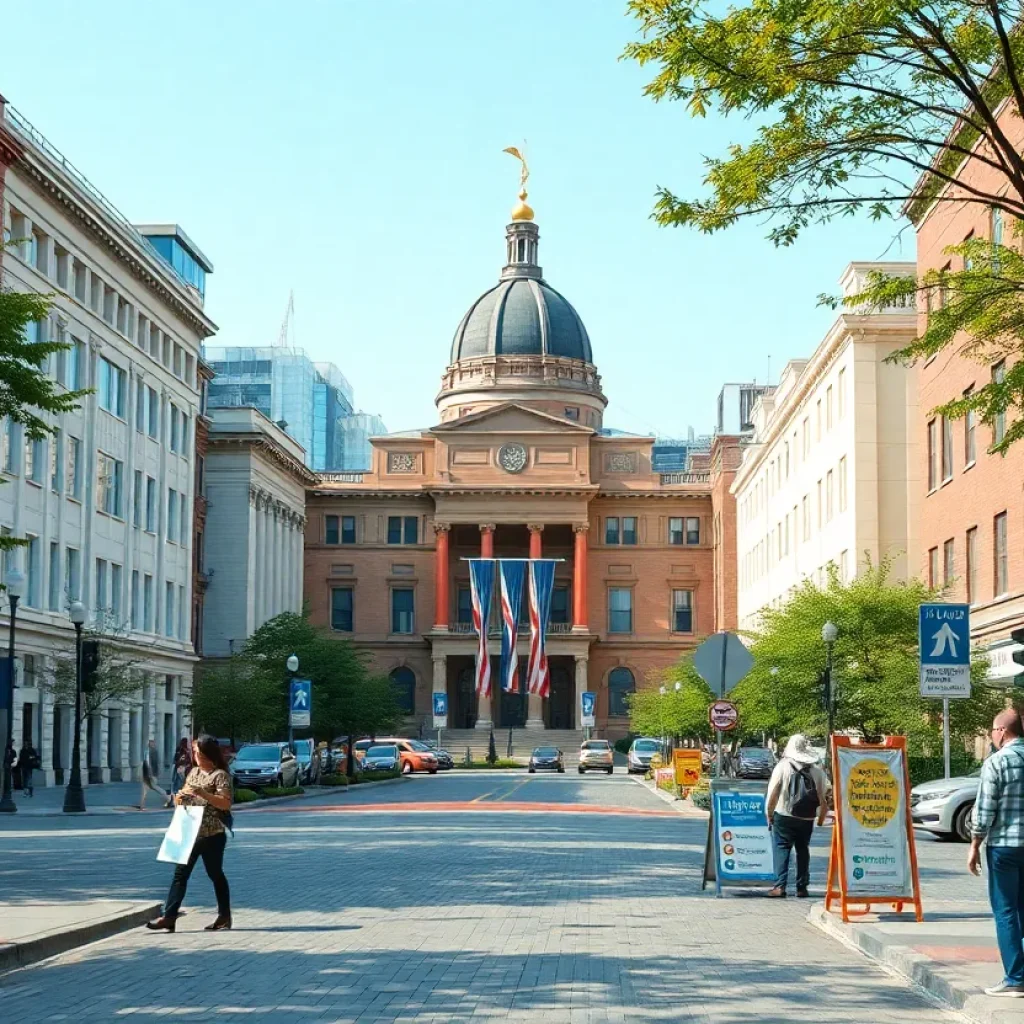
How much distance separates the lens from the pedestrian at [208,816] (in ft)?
50.4

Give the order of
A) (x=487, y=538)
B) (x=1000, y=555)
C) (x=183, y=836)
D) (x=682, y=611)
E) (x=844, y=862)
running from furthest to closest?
(x=682, y=611), (x=487, y=538), (x=1000, y=555), (x=844, y=862), (x=183, y=836)

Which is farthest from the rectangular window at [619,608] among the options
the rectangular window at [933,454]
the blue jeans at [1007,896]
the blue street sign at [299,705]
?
the blue jeans at [1007,896]

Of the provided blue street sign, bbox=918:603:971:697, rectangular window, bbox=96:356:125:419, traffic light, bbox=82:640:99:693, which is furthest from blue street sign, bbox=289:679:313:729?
blue street sign, bbox=918:603:971:697

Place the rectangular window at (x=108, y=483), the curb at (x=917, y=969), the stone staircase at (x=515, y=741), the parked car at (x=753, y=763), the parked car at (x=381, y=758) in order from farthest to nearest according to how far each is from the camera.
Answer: the stone staircase at (x=515, y=741), the parked car at (x=381, y=758), the rectangular window at (x=108, y=483), the parked car at (x=753, y=763), the curb at (x=917, y=969)

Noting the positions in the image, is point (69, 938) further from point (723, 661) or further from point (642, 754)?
point (642, 754)

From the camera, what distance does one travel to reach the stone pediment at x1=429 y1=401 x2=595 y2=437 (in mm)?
110000

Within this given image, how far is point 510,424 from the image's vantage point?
110250 millimetres

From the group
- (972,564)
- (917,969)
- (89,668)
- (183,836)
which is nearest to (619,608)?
(972,564)

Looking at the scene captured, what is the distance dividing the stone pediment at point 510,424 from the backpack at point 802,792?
91090 millimetres

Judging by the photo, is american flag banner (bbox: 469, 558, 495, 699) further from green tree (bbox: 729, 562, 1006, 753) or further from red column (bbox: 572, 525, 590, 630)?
green tree (bbox: 729, 562, 1006, 753)

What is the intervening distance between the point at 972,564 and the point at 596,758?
4313 cm

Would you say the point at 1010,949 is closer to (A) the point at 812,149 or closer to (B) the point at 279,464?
(A) the point at 812,149

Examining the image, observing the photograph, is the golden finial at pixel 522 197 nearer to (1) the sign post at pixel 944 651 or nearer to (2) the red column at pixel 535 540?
(2) the red column at pixel 535 540

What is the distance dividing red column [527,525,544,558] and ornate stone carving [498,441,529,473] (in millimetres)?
3648
